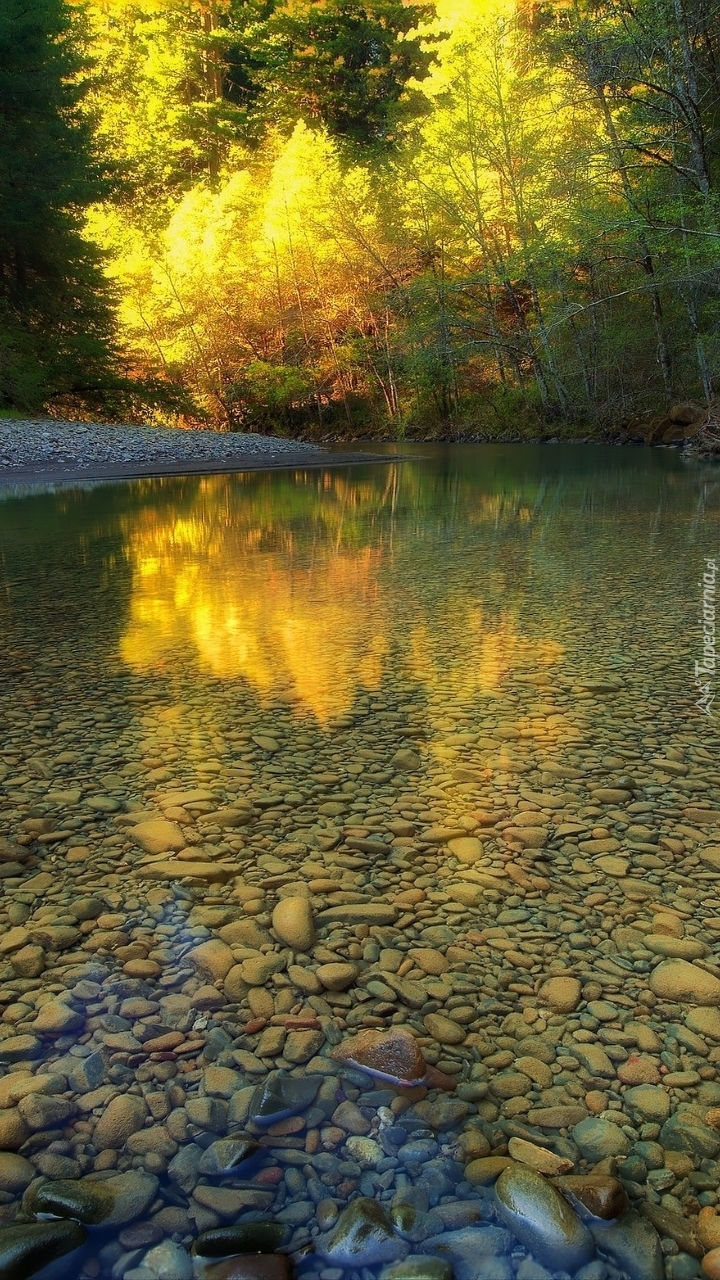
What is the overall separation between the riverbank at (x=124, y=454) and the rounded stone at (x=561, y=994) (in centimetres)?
1136

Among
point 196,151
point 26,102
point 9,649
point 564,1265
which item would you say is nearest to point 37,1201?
point 564,1265

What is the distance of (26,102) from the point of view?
62.2ft

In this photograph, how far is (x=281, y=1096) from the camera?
47.4 inches

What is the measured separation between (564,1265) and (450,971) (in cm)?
54

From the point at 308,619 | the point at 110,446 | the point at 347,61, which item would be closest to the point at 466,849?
the point at 308,619

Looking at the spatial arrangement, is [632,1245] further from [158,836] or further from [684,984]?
[158,836]

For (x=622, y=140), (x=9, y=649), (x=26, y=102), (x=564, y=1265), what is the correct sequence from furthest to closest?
(x=26, y=102) → (x=622, y=140) → (x=9, y=649) → (x=564, y=1265)

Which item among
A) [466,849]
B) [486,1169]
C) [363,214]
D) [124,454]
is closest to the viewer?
[486,1169]

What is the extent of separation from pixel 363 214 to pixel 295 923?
90.3ft

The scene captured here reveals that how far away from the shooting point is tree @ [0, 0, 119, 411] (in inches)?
720

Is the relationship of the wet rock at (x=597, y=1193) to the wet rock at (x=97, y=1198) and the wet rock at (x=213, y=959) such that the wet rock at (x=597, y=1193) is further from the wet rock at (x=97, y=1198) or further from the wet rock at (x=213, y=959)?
the wet rock at (x=213, y=959)

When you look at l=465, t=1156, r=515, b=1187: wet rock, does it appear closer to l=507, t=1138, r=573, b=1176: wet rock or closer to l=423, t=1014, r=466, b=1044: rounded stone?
l=507, t=1138, r=573, b=1176: wet rock

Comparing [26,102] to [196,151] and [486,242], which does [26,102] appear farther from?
[196,151]

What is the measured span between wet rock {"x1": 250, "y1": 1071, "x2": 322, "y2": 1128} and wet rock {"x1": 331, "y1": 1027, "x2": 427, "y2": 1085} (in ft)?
0.23
